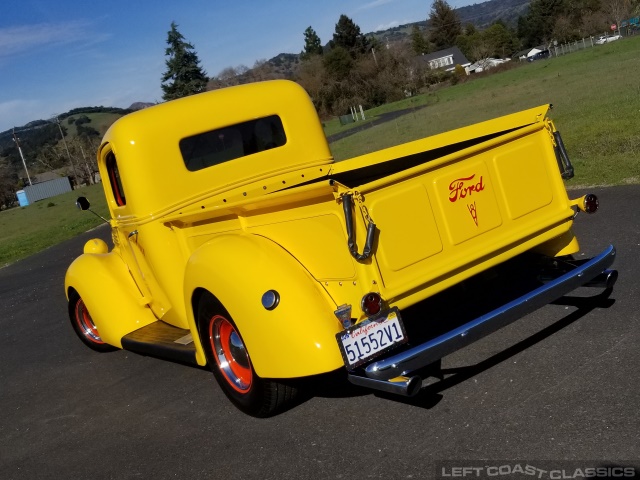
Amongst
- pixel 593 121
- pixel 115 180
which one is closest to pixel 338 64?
pixel 593 121

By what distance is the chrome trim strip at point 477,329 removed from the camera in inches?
143

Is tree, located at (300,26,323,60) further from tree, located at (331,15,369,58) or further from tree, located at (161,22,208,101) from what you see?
tree, located at (161,22,208,101)

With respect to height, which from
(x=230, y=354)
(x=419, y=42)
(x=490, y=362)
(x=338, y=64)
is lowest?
(x=490, y=362)

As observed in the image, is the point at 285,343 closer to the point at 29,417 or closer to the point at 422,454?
the point at 422,454

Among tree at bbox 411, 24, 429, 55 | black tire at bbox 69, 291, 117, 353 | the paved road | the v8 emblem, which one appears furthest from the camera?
tree at bbox 411, 24, 429, 55

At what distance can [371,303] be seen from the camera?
364 cm

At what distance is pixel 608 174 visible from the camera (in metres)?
9.48

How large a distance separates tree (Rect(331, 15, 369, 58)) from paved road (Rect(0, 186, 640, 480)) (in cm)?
9781

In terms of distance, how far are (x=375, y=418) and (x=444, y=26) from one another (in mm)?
125494

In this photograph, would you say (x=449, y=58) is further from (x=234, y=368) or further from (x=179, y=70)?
(x=234, y=368)

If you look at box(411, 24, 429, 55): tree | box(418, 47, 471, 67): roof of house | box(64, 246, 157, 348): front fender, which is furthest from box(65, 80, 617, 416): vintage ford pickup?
box(411, 24, 429, 55): tree

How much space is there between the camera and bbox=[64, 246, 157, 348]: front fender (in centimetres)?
604

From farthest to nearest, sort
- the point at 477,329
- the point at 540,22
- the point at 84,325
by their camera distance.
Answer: the point at 540,22 < the point at 84,325 < the point at 477,329

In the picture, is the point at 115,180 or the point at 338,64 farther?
the point at 338,64
